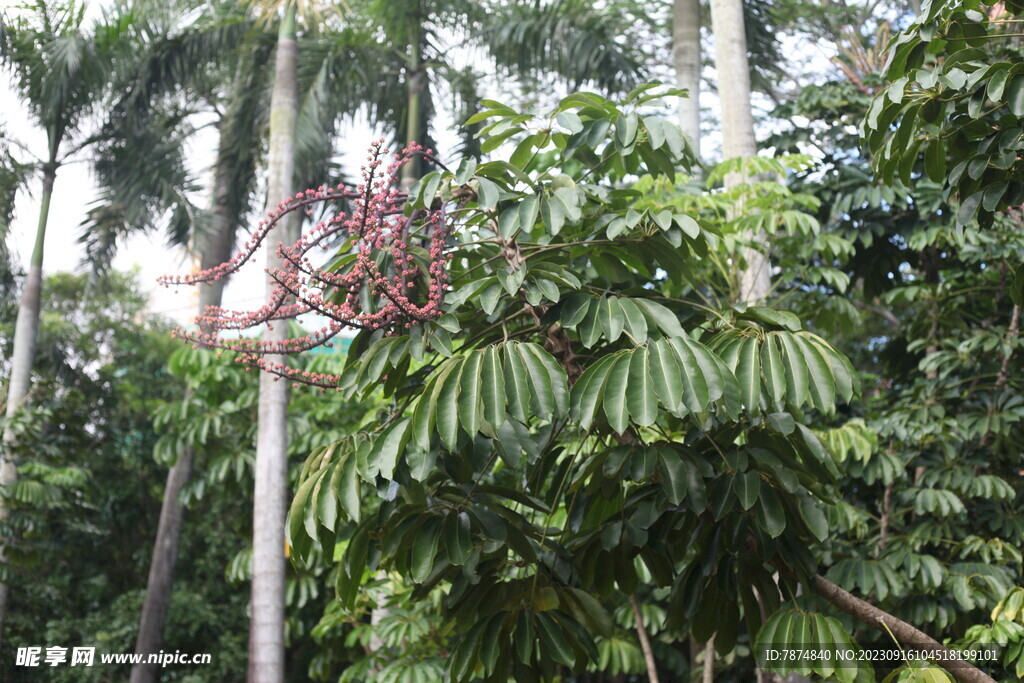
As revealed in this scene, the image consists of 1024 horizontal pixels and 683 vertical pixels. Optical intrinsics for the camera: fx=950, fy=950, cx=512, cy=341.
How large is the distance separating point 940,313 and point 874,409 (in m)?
0.92

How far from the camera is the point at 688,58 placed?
22.4ft

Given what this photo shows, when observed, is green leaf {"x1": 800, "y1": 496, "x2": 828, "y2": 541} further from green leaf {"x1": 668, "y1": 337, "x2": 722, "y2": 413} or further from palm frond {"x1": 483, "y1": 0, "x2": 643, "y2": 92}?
palm frond {"x1": 483, "y1": 0, "x2": 643, "y2": 92}

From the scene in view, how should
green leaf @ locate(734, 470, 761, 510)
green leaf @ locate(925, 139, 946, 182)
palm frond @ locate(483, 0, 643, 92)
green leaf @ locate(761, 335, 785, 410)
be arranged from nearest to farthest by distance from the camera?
1. green leaf @ locate(761, 335, 785, 410)
2. green leaf @ locate(734, 470, 761, 510)
3. green leaf @ locate(925, 139, 946, 182)
4. palm frond @ locate(483, 0, 643, 92)

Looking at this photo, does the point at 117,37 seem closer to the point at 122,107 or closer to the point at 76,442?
the point at 122,107

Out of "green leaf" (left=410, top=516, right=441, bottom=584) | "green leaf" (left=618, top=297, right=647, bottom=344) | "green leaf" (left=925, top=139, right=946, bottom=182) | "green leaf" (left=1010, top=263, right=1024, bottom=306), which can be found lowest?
"green leaf" (left=410, top=516, right=441, bottom=584)

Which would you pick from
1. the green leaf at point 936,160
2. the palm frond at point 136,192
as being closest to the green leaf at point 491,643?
the green leaf at point 936,160

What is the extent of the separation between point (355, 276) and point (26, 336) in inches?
260

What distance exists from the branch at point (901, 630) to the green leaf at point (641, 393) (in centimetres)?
113

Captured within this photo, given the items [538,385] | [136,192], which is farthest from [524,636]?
[136,192]

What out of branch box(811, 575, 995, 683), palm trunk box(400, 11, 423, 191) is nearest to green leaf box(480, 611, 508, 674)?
branch box(811, 575, 995, 683)

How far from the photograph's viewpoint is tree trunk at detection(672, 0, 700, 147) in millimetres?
6609

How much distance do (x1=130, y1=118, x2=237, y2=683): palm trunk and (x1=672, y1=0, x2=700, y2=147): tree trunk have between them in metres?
4.34

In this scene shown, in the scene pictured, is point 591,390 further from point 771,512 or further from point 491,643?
point 491,643

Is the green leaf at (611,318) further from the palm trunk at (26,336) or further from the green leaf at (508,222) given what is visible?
the palm trunk at (26,336)
